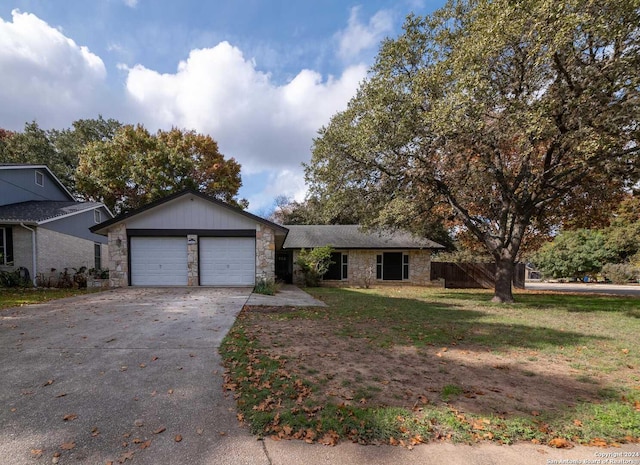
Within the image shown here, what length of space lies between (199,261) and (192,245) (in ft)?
2.48

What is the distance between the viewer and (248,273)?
13664 millimetres

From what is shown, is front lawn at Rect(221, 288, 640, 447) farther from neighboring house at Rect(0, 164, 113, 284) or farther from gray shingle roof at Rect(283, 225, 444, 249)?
neighboring house at Rect(0, 164, 113, 284)

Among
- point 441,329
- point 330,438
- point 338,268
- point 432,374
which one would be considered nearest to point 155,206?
point 338,268

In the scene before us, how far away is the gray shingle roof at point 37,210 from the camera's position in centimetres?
1389

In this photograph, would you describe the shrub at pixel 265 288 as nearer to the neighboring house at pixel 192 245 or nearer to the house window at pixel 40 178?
the neighboring house at pixel 192 245

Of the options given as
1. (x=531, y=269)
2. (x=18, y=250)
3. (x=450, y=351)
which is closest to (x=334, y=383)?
(x=450, y=351)

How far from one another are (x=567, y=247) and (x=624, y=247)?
13.4 feet

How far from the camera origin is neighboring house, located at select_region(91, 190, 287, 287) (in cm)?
1332

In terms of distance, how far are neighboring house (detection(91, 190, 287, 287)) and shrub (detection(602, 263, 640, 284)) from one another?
103ft

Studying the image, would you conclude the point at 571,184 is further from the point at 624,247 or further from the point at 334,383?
the point at 624,247

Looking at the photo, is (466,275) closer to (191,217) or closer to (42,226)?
(191,217)

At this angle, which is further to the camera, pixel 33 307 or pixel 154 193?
pixel 154 193

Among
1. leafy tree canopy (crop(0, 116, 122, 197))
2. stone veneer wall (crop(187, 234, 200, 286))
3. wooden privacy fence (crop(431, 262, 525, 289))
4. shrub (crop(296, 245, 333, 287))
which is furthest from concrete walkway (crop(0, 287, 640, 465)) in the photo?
leafy tree canopy (crop(0, 116, 122, 197))

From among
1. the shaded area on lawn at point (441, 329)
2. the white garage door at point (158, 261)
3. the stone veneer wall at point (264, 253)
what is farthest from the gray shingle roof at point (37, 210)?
the shaded area on lawn at point (441, 329)
